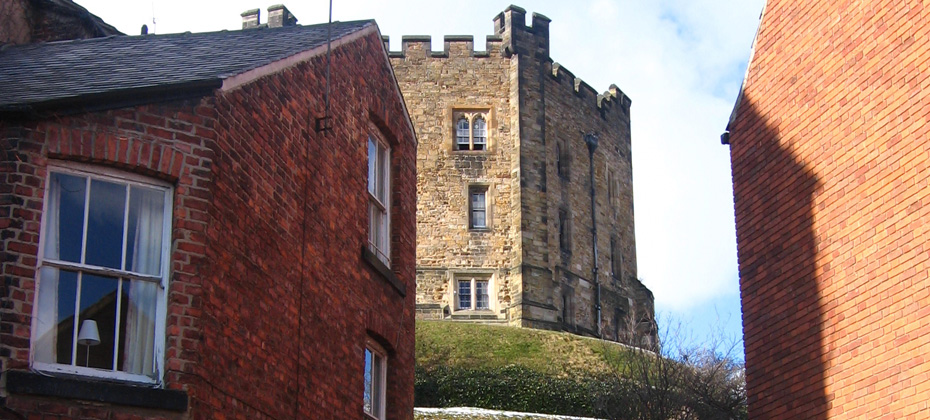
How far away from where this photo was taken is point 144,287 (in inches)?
398

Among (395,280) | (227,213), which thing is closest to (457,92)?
(395,280)

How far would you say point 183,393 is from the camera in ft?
32.3

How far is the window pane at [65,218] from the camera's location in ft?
32.0

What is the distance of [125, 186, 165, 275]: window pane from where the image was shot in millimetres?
10148

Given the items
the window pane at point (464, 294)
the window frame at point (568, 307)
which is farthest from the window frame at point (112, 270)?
the window frame at point (568, 307)

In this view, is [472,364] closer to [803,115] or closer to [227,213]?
[803,115]

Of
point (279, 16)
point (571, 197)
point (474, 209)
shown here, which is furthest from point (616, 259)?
point (279, 16)

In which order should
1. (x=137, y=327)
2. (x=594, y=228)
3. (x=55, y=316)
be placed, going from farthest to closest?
(x=594, y=228) < (x=137, y=327) < (x=55, y=316)

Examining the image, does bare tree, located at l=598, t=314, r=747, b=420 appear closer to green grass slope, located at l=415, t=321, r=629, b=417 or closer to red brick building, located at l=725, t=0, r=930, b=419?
green grass slope, located at l=415, t=321, r=629, b=417

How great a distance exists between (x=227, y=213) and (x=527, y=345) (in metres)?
30.5

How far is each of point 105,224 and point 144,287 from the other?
1.88ft

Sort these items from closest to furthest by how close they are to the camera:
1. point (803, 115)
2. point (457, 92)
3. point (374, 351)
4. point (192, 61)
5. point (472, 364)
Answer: point (192, 61) → point (803, 115) → point (374, 351) → point (472, 364) → point (457, 92)

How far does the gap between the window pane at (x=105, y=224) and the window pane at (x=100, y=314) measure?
6.0 inches

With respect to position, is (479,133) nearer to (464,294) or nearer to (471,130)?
(471,130)
